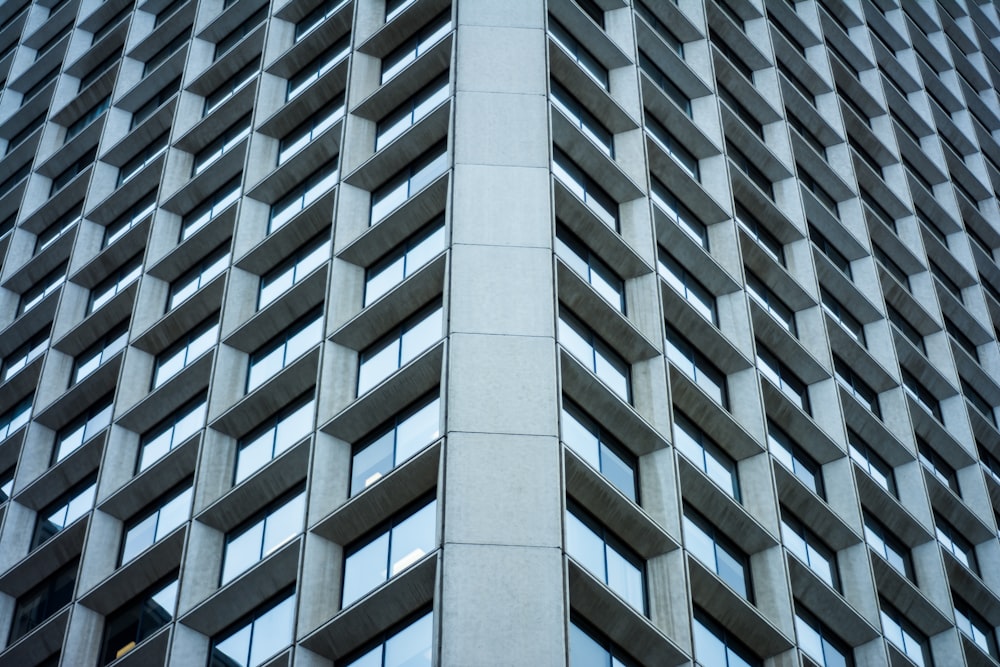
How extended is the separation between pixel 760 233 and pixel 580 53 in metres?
8.18

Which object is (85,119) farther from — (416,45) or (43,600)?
(43,600)

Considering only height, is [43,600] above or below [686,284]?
below

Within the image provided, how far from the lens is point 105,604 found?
119 ft

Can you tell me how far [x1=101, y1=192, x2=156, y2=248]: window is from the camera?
157 ft

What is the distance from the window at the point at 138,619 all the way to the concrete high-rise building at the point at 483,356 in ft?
0.39

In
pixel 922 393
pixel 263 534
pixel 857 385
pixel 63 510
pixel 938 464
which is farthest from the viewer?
pixel 922 393

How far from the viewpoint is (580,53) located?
42.8 metres

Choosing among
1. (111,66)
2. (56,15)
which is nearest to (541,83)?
(111,66)

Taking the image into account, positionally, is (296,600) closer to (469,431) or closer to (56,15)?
(469,431)

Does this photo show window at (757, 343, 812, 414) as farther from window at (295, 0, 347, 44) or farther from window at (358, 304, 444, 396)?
window at (295, 0, 347, 44)

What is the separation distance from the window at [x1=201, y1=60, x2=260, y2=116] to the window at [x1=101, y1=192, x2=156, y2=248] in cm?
349

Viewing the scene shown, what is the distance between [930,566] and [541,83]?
1737 centimetres

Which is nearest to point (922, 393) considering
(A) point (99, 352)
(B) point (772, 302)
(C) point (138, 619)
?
(B) point (772, 302)

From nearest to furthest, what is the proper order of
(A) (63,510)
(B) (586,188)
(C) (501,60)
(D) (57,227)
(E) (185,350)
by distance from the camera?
(C) (501,60), (B) (586,188), (E) (185,350), (A) (63,510), (D) (57,227)
